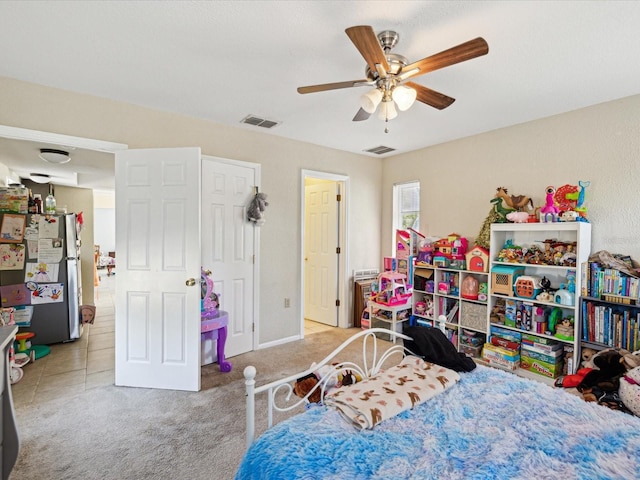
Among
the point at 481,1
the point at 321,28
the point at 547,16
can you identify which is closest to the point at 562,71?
the point at 547,16

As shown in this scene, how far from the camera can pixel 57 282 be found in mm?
3934

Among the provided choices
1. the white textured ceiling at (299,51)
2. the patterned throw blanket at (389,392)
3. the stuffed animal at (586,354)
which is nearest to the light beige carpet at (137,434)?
the patterned throw blanket at (389,392)

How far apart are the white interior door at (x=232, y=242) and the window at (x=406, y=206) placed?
7.15 ft

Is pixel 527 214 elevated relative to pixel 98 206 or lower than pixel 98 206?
lower

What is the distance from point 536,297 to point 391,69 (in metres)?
2.50

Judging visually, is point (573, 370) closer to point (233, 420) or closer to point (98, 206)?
point (233, 420)

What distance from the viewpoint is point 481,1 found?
1.69 metres

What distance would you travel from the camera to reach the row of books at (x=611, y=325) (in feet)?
8.45

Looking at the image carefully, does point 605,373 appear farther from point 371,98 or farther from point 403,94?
point 371,98

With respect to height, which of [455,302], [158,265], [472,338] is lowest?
[472,338]

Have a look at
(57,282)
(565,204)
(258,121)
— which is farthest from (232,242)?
(565,204)

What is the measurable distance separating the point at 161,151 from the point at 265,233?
1451 millimetres

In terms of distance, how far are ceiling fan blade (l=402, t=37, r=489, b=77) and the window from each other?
2944 millimetres

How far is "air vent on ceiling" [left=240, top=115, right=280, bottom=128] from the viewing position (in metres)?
3.38
